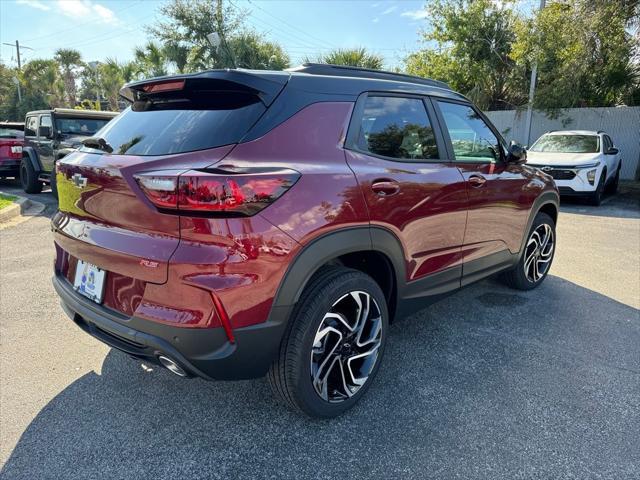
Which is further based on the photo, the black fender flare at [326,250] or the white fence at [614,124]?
the white fence at [614,124]

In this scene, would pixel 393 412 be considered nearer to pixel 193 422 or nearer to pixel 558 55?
pixel 193 422

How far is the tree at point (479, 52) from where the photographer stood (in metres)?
16.3

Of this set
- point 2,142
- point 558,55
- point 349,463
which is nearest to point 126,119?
point 349,463

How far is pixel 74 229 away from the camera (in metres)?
2.35

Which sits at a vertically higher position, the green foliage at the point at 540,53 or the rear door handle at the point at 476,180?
the green foliage at the point at 540,53

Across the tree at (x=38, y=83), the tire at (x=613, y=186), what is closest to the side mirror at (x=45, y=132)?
the tire at (x=613, y=186)

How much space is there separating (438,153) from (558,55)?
42.4 ft

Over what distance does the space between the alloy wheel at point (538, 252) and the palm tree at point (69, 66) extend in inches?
1760

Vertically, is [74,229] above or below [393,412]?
above

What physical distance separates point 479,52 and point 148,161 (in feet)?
58.3

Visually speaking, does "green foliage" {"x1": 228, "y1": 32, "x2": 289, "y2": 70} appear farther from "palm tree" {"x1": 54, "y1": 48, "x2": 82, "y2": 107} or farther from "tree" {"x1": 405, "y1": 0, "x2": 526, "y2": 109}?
"palm tree" {"x1": 54, "y1": 48, "x2": 82, "y2": 107}

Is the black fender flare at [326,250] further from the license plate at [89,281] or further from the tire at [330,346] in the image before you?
the license plate at [89,281]

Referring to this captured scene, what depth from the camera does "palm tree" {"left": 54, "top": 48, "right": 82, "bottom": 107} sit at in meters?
40.1

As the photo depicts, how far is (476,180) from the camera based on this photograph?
3156 mm
